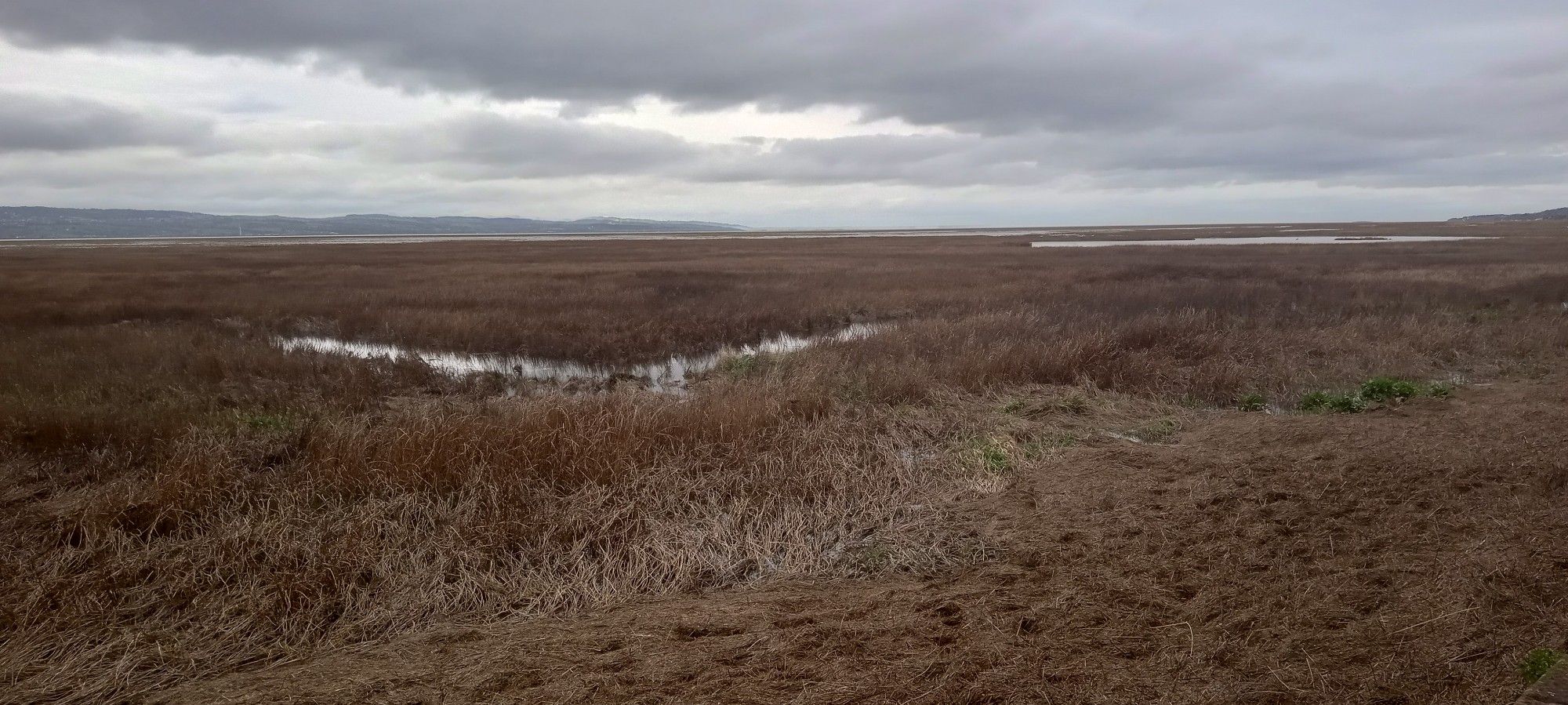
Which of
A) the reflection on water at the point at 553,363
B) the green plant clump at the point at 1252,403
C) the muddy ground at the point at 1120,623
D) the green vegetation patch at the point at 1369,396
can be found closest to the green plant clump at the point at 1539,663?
the muddy ground at the point at 1120,623

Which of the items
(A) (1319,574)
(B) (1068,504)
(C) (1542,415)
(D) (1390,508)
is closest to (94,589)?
(B) (1068,504)

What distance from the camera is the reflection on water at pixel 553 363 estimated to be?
14586 millimetres

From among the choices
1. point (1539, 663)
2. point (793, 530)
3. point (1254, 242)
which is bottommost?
point (793, 530)

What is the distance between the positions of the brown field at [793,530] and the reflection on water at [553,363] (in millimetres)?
1271

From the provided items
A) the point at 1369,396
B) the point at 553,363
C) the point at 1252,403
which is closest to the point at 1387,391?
the point at 1369,396

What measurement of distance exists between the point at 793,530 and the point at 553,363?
10.9m

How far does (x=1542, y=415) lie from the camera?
843 cm

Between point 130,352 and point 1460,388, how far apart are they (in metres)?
20.7

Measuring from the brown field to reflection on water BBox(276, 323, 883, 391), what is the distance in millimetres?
1271

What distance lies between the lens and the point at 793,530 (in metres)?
6.17

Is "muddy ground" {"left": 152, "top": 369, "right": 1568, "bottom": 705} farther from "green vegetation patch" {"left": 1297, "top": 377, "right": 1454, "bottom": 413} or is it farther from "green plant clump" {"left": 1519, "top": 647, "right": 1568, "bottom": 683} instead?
"green vegetation patch" {"left": 1297, "top": 377, "right": 1454, "bottom": 413}

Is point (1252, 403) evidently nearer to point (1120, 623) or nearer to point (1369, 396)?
point (1369, 396)

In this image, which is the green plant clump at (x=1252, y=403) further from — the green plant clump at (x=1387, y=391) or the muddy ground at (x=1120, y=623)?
the muddy ground at (x=1120, y=623)

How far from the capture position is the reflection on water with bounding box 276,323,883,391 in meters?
14.6
